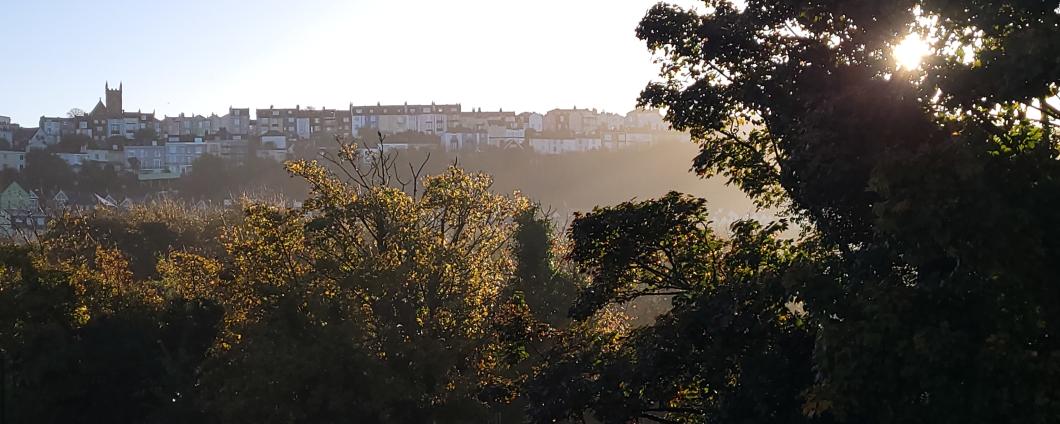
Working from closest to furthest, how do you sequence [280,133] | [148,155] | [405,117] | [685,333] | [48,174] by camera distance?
[685,333]
[48,174]
[148,155]
[280,133]
[405,117]

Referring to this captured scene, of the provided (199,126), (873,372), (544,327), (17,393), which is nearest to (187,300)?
(17,393)

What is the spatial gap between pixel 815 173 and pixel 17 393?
1707 cm


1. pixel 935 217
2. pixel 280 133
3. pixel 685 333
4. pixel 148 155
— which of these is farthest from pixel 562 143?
pixel 935 217

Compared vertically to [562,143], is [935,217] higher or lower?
higher

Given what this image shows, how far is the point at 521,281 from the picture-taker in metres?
28.5

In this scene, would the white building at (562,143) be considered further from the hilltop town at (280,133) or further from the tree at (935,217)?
the tree at (935,217)

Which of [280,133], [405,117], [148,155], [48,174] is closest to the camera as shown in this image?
[48,174]

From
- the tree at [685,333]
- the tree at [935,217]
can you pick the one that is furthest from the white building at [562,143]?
the tree at [935,217]

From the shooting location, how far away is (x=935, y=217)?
7871 millimetres

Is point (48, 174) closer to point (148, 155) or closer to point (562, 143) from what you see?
point (148, 155)

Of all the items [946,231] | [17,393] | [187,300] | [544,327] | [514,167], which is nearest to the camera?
[946,231]

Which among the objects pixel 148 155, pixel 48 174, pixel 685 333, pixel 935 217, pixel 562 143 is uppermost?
pixel 935 217

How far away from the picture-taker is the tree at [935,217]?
26.0 feet

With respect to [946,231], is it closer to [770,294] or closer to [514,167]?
[770,294]
